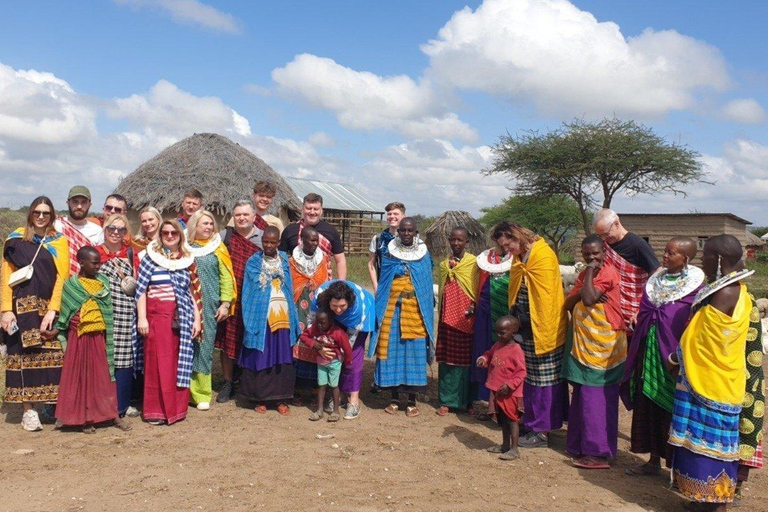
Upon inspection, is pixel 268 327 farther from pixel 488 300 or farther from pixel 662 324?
pixel 662 324

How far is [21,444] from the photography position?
186 inches

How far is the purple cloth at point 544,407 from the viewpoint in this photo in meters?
4.82

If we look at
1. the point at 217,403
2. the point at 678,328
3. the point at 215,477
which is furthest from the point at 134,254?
the point at 678,328

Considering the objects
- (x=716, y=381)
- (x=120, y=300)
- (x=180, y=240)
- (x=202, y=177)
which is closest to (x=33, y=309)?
(x=120, y=300)

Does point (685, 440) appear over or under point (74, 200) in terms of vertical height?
under

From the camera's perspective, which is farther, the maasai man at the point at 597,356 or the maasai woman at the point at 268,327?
the maasai woman at the point at 268,327

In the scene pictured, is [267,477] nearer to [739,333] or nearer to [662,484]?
[662,484]

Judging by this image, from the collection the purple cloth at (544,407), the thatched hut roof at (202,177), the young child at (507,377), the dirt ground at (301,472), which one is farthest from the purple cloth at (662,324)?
the thatched hut roof at (202,177)

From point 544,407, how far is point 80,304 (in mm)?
3516

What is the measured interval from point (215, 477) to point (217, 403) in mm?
1788

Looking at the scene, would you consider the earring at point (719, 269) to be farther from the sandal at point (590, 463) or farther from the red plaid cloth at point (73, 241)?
the red plaid cloth at point (73, 241)

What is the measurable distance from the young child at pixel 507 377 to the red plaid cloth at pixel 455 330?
102 centimetres

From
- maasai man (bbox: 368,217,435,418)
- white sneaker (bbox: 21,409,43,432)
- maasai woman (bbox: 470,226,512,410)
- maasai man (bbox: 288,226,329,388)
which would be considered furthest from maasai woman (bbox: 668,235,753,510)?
white sneaker (bbox: 21,409,43,432)

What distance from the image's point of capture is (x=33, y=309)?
4.93m
